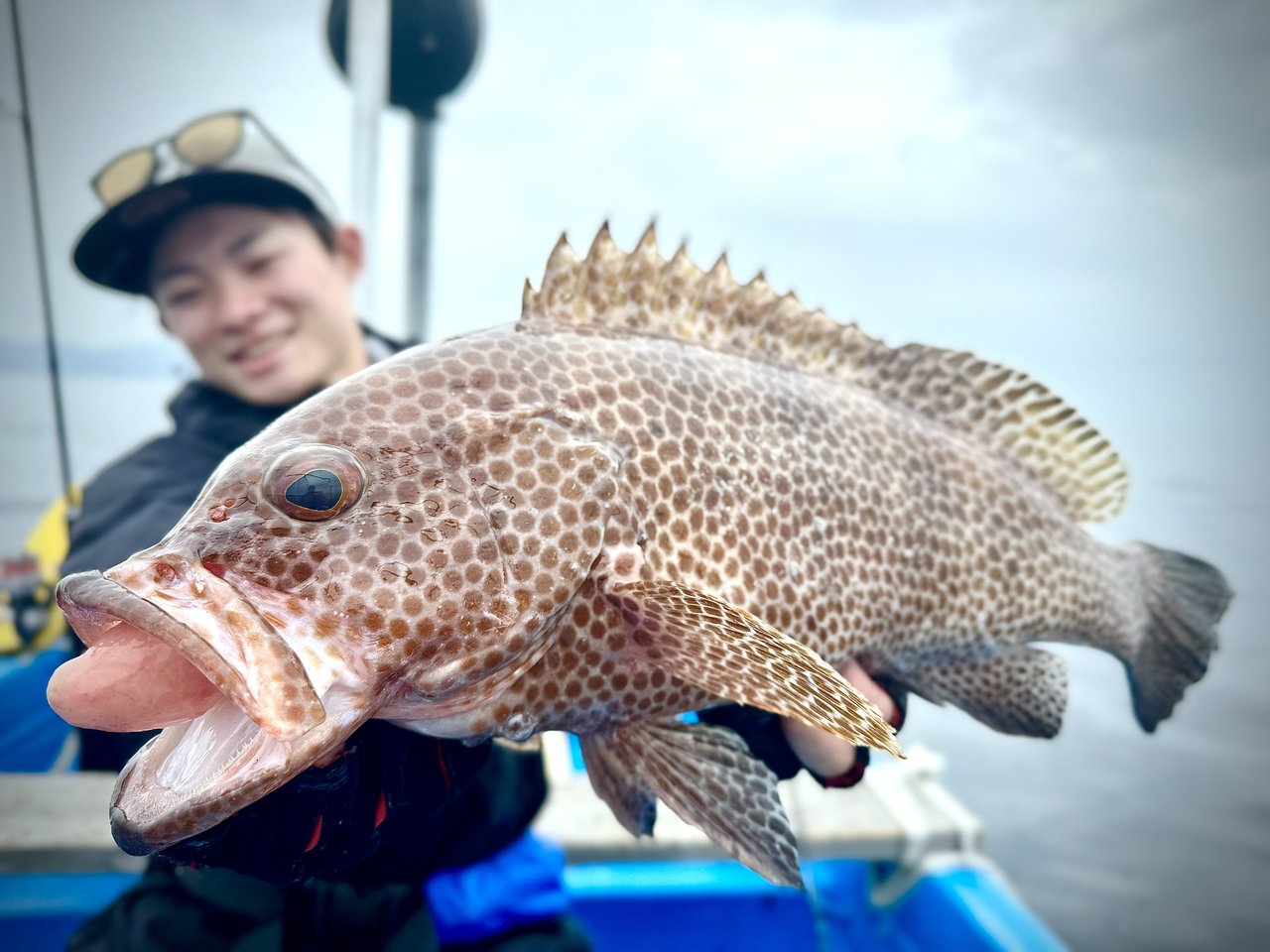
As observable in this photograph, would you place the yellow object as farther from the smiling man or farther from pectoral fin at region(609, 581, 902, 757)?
pectoral fin at region(609, 581, 902, 757)

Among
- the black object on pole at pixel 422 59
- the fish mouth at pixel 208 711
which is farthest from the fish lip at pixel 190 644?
the black object on pole at pixel 422 59

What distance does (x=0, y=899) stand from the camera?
1.98 meters

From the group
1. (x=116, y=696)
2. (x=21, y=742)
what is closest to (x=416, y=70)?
(x=21, y=742)

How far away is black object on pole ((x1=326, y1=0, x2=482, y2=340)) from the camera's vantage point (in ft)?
13.1

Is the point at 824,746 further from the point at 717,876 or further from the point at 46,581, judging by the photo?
the point at 46,581

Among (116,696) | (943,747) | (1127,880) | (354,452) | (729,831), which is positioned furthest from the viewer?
(943,747)

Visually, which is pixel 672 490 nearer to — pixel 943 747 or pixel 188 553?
pixel 188 553

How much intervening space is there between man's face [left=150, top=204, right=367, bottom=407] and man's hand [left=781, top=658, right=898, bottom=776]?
5.58 ft

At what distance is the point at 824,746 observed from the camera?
1.46m

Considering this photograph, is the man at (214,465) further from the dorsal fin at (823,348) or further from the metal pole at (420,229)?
the metal pole at (420,229)

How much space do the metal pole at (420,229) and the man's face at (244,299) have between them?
2.28 meters

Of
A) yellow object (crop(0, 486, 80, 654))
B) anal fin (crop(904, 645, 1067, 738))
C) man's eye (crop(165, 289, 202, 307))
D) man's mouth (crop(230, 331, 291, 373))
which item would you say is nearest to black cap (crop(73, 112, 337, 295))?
man's eye (crop(165, 289, 202, 307))

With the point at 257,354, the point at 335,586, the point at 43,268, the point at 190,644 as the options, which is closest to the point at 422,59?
the point at 43,268

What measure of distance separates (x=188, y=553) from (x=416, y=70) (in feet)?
14.3
